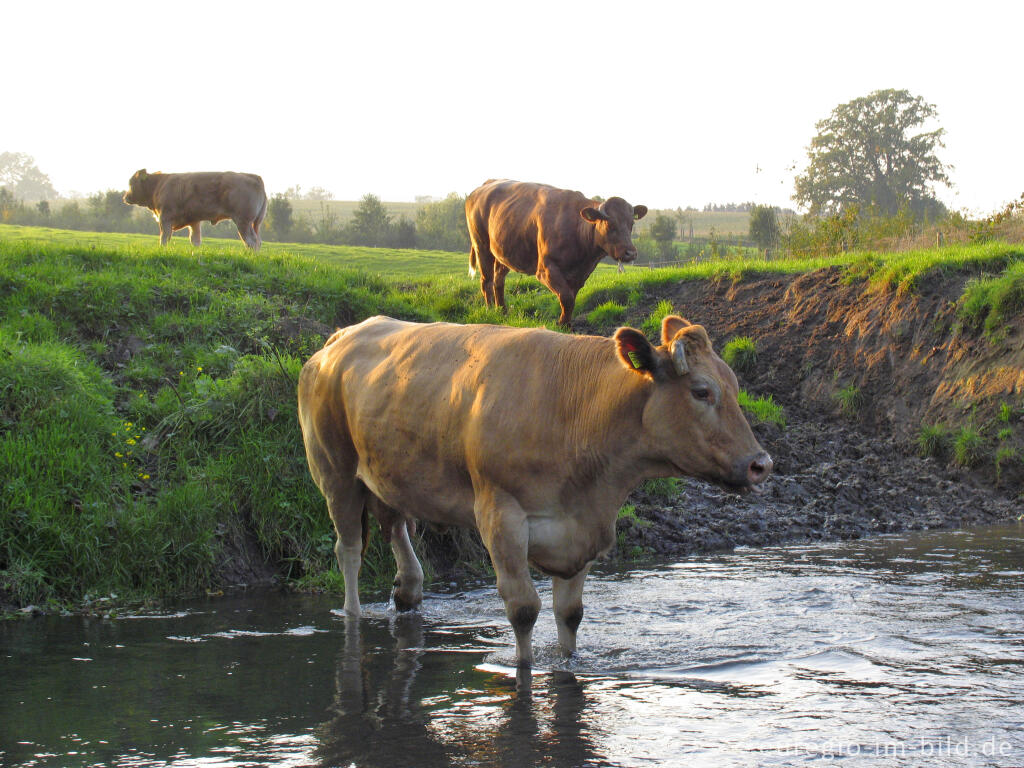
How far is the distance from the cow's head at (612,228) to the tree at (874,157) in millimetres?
51531

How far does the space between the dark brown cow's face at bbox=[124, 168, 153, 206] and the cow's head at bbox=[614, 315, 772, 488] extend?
17.0 meters

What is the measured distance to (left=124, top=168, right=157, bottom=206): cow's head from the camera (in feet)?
67.8

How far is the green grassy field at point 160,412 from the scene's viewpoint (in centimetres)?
837

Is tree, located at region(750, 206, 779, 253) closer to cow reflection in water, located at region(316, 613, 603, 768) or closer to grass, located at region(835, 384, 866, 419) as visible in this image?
grass, located at region(835, 384, 866, 419)

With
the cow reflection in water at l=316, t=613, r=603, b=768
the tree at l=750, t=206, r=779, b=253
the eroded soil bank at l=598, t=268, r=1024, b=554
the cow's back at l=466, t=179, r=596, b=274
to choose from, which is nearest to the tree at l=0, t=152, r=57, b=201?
the tree at l=750, t=206, r=779, b=253

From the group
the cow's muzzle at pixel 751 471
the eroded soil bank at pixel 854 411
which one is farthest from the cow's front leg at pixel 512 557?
the eroded soil bank at pixel 854 411

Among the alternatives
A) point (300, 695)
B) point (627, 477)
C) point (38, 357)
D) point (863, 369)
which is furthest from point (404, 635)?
point (863, 369)

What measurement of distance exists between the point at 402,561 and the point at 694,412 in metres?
3.08

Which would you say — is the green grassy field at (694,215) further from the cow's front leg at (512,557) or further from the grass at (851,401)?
the cow's front leg at (512,557)

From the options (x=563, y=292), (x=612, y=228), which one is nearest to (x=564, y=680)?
(x=563, y=292)

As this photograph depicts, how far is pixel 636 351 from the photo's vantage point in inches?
224

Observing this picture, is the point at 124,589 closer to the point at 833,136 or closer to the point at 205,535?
the point at 205,535

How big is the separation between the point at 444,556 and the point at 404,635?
→ 2.25 m

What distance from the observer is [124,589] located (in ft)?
26.8
